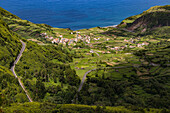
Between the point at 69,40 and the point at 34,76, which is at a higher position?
the point at 69,40

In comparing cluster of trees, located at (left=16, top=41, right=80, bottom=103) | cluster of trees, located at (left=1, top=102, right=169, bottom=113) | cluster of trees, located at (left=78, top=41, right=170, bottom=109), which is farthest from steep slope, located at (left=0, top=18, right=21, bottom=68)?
cluster of trees, located at (left=78, top=41, right=170, bottom=109)

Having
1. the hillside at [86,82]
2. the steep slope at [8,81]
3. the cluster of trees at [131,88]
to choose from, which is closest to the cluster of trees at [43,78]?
the hillside at [86,82]

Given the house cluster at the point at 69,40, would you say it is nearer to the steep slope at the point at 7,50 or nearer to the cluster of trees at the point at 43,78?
the cluster of trees at the point at 43,78

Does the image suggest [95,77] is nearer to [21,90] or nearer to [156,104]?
[156,104]

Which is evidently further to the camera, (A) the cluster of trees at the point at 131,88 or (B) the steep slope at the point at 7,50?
(B) the steep slope at the point at 7,50

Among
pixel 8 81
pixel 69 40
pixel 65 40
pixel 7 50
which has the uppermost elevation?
pixel 69 40

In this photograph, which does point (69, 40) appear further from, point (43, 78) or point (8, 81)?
point (8, 81)

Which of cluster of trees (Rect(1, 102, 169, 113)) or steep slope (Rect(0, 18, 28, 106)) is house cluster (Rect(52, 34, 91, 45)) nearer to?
steep slope (Rect(0, 18, 28, 106))

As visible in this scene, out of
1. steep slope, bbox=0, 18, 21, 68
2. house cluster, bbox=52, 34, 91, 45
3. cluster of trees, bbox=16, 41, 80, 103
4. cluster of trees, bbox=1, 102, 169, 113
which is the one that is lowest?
cluster of trees, bbox=1, 102, 169, 113

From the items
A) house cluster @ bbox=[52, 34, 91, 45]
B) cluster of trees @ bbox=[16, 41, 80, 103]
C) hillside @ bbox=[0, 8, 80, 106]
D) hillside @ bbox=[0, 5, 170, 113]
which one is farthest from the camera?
house cluster @ bbox=[52, 34, 91, 45]

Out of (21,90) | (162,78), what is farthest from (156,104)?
(21,90)

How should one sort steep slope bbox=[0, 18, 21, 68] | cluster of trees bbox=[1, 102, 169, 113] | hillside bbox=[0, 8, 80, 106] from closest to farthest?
cluster of trees bbox=[1, 102, 169, 113] < hillside bbox=[0, 8, 80, 106] < steep slope bbox=[0, 18, 21, 68]

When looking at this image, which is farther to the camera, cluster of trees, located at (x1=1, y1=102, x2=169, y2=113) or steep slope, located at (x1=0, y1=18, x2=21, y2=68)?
steep slope, located at (x1=0, y1=18, x2=21, y2=68)

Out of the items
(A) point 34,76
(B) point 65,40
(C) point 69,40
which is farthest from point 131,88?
(C) point 69,40
